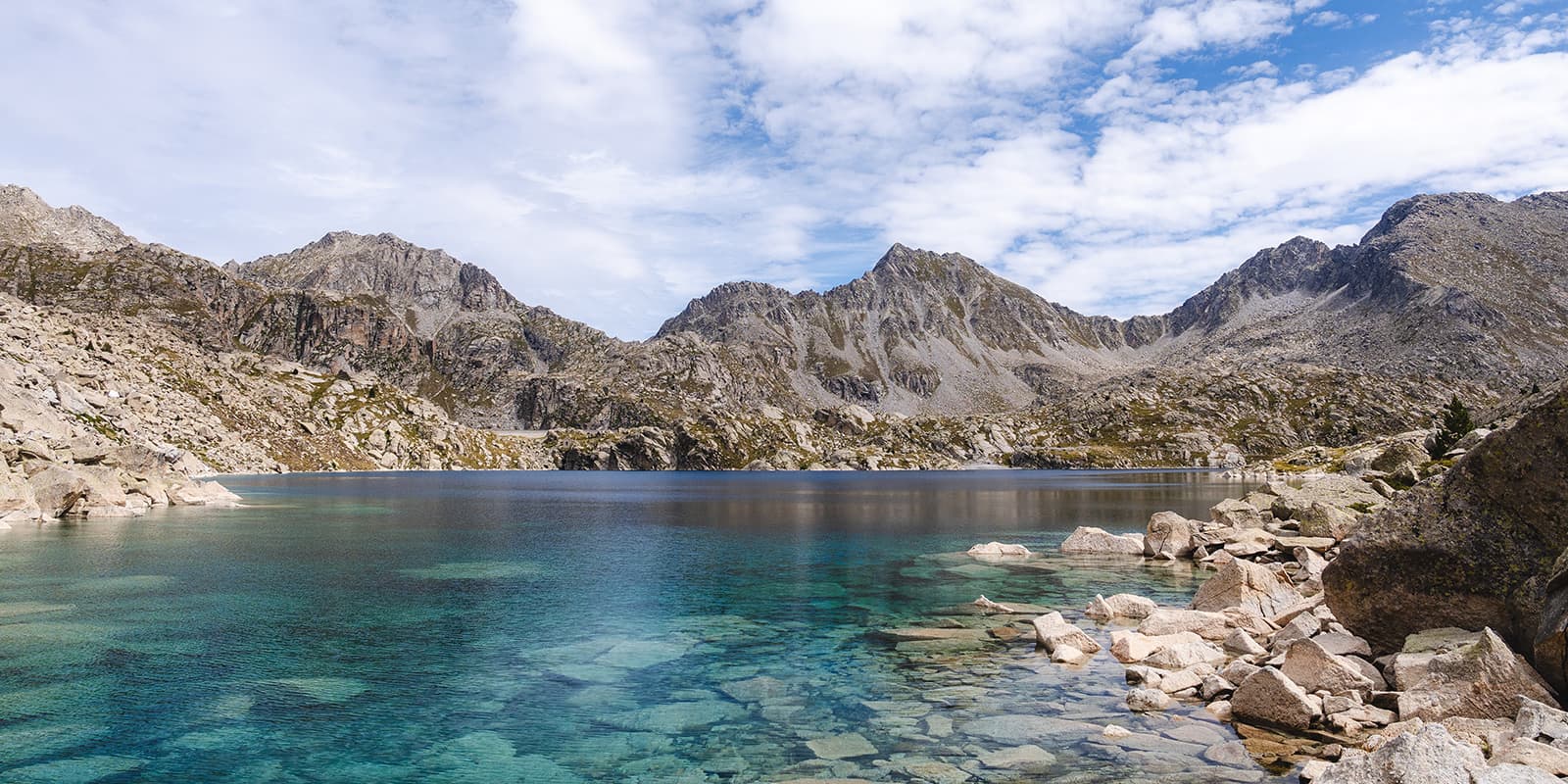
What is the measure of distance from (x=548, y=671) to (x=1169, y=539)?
1985 inches

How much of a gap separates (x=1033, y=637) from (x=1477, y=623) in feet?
50.3

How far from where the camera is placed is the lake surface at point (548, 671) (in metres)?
20.5

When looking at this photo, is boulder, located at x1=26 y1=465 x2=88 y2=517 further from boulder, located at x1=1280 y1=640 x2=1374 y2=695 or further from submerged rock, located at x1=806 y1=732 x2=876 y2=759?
boulder, located at x1=1280 y1=640 x2=1374 y2=695

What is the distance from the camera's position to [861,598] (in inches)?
1783

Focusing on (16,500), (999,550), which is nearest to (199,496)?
(16,500)

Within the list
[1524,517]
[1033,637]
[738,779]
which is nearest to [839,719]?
[738,779]

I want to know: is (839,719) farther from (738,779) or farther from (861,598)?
(861,598)

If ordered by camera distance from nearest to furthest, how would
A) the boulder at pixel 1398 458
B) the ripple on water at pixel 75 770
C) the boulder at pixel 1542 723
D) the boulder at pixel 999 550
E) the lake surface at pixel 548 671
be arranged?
the boulder at pixel 1542 723 → the ripple on water at pixel 75 770 → the lake surface at pixel 548 671 → the boulder at pixel 999 550 → the boulder at pixel 1398 458

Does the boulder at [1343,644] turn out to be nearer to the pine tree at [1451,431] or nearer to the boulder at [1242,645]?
the boulder at [1242,645]

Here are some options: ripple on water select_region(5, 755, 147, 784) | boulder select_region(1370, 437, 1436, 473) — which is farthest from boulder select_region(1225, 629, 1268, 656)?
boulder select_region(1370, 437, 1436, 473)

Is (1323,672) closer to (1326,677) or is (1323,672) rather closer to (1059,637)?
(1326,677)

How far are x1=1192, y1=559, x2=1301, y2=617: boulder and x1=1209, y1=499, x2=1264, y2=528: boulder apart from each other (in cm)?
3130

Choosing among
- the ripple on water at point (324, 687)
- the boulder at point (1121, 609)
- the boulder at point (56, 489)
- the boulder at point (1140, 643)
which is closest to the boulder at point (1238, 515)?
the boulder at point (1121, 609)

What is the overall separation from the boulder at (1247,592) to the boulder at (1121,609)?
7.16 feet
